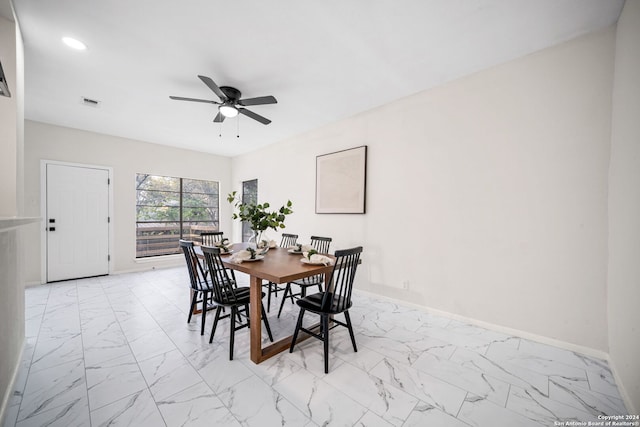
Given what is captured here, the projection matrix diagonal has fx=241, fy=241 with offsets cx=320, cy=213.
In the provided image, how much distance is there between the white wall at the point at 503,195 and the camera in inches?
80.9

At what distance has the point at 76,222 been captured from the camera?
4.40 metres

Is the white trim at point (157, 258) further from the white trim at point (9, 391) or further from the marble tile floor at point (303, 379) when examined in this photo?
the white trim at point (9, 391)

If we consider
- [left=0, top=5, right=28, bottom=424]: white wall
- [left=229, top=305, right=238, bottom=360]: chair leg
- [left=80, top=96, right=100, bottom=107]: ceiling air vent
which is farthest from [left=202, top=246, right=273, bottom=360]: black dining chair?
[left=80, top=96, right=100, bottom=107]: ceiling air vent

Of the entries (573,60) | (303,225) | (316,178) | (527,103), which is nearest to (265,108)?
(316,178)

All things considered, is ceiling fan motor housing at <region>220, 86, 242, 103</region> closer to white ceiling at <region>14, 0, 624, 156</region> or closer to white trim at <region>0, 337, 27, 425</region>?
white ceiling at <region>14, 0, 624, 156</region>

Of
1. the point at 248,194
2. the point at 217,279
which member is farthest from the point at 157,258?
the point at 217,279

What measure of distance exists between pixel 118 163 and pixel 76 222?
131 centimetres

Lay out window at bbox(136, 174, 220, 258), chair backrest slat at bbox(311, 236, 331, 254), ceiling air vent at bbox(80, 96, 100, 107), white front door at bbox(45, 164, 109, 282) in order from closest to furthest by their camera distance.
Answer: ceiling air vent at bbox(80, 96, 100, 107) < chair backrest slat at bbox(311, 236, 331, 254) < white front door at bbox(45, 164, 109, 282) < window at bbox(136, 174, 220, 258)

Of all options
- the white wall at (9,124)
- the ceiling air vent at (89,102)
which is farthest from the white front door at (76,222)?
the white wall at (9,124)

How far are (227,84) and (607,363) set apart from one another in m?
4.46

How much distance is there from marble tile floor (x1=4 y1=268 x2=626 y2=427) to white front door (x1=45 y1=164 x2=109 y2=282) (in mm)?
2035

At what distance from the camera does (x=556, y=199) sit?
2.19 meters

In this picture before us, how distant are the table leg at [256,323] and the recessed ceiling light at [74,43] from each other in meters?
2.64

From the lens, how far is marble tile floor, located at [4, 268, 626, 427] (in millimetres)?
1476
